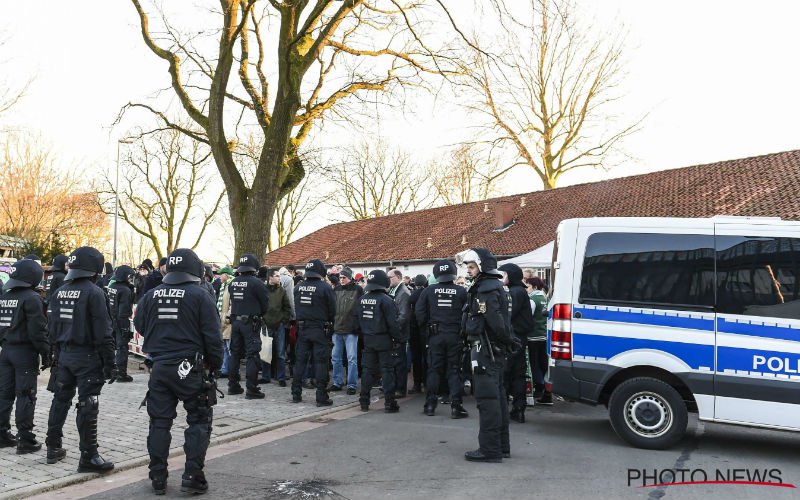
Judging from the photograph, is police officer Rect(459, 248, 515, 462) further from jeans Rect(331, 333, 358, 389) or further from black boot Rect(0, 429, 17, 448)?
black boot Rect(0, 429, 17, 448)

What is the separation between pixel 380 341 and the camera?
9359 millimetres

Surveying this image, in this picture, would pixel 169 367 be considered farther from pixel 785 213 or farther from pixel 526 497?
pixel 785 213

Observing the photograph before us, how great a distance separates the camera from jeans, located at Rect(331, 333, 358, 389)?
10991 millimetres

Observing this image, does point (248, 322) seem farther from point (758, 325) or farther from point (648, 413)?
point (758, 325)

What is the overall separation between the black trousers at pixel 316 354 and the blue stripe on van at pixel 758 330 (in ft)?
17.4

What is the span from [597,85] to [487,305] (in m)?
36.2

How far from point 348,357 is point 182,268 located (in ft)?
18.5

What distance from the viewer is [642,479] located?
5.89 meters

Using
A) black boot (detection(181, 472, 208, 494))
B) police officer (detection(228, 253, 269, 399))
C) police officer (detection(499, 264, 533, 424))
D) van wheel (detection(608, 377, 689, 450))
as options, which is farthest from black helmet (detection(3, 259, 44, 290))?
van wheel (detection(608, 377, 689, 450))

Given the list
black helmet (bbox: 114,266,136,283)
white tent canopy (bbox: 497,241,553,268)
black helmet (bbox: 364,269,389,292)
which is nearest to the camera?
black helmet (bbox: 364,269,389,292)

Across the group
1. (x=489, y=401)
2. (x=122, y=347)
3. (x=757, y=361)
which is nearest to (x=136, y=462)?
(x=489, y=401)

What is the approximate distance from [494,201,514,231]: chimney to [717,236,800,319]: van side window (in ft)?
85.6

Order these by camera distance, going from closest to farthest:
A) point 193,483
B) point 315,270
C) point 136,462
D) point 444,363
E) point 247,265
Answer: point 193,483 → point 136,462 → point 444,363 → point 315,270 → point 247,265

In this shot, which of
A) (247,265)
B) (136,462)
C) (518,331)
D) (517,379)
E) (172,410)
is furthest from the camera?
(247,265)
